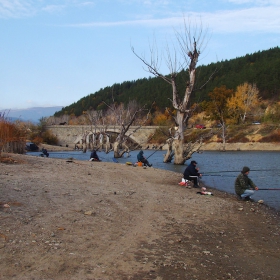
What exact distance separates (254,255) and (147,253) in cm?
204

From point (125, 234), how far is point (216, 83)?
102723 mm

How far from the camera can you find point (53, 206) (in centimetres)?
875

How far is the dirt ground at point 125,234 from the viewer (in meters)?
5.78

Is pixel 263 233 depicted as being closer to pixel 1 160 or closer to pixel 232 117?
pixel 1 160

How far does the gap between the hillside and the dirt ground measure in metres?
63.5

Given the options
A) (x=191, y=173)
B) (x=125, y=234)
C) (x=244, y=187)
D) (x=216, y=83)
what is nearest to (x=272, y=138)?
(x=216, y=83)

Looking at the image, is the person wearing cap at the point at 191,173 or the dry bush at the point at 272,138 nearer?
the person wearing cap at the point at 191,173

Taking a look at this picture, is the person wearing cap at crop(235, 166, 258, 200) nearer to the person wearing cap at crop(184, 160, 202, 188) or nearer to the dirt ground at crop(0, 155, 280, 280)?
the dirt ground at crop(0, 155, 280, 280)

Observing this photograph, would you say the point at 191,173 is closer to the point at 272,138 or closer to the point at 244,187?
the point at 244,187

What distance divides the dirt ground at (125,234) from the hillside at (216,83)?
6351cm

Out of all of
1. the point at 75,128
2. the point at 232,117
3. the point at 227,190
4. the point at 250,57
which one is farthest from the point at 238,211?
the point at 250,57

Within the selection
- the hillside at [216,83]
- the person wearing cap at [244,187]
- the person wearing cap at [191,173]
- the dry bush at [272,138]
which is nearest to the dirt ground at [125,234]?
the person wearing cap at [244,187]

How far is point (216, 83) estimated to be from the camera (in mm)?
106438

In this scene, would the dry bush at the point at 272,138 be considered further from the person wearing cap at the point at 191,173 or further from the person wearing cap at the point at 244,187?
the person wearing cap at the point at 244,187
